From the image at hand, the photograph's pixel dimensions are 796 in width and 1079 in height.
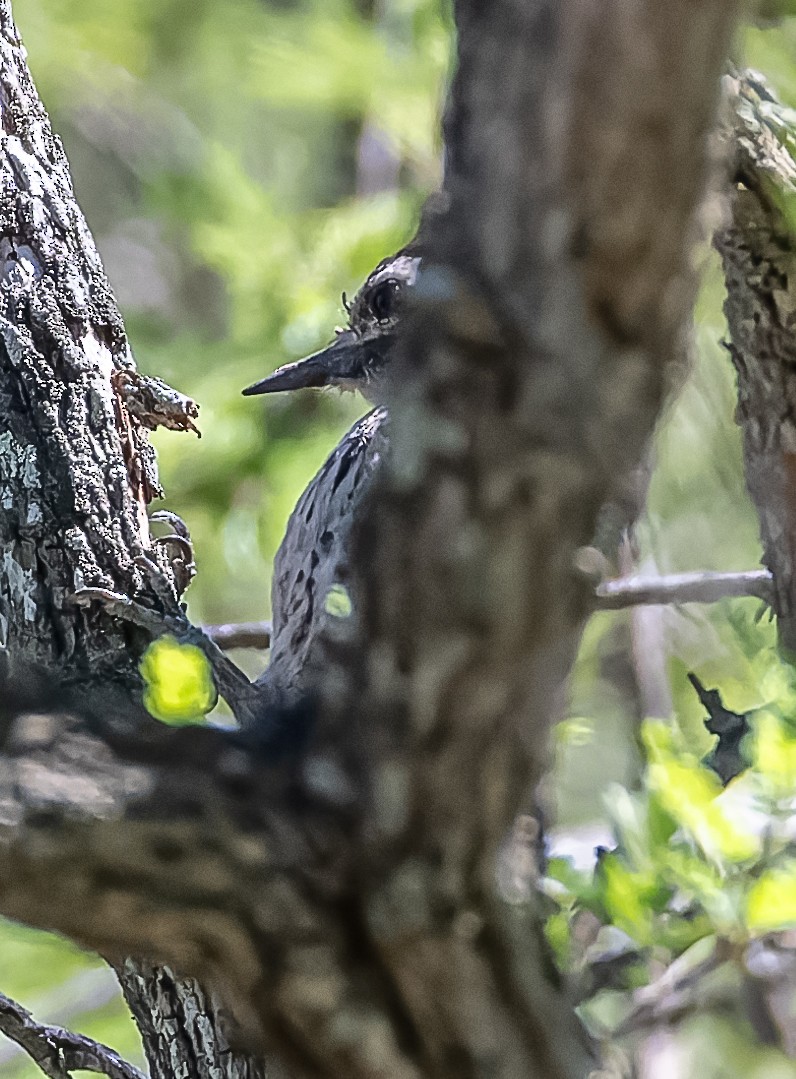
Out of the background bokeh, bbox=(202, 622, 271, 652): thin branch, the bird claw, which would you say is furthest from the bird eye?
the bird claw

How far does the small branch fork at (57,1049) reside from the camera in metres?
1.42

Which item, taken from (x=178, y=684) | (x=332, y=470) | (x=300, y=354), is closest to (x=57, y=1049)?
(x=178, y=684)

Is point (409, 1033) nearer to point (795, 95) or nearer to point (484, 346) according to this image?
point (484, 346)

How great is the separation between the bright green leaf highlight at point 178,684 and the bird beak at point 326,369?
1.31m

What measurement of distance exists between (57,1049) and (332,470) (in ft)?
3.72

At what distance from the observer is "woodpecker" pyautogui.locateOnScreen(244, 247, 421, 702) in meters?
2.08

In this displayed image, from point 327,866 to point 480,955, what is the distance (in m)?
0.12

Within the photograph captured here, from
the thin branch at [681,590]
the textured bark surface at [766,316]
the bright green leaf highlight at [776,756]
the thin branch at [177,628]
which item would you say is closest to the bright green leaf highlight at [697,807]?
the bright green leaf highlight at [776,756]

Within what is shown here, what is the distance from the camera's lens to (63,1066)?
4.69ft

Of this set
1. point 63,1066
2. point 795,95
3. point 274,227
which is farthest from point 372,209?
point 63,1066

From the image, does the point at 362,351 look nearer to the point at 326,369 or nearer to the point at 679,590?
the point at 326,369

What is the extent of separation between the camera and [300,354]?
323cm

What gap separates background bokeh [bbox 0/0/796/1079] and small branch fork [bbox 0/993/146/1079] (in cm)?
77

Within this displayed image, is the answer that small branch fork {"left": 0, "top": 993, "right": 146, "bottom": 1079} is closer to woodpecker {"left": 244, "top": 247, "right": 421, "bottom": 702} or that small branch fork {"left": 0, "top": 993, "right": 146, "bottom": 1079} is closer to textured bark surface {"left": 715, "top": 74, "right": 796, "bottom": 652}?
woodpecker {"left": 244, "top": 247, "right": 421, "bottom": 702}
